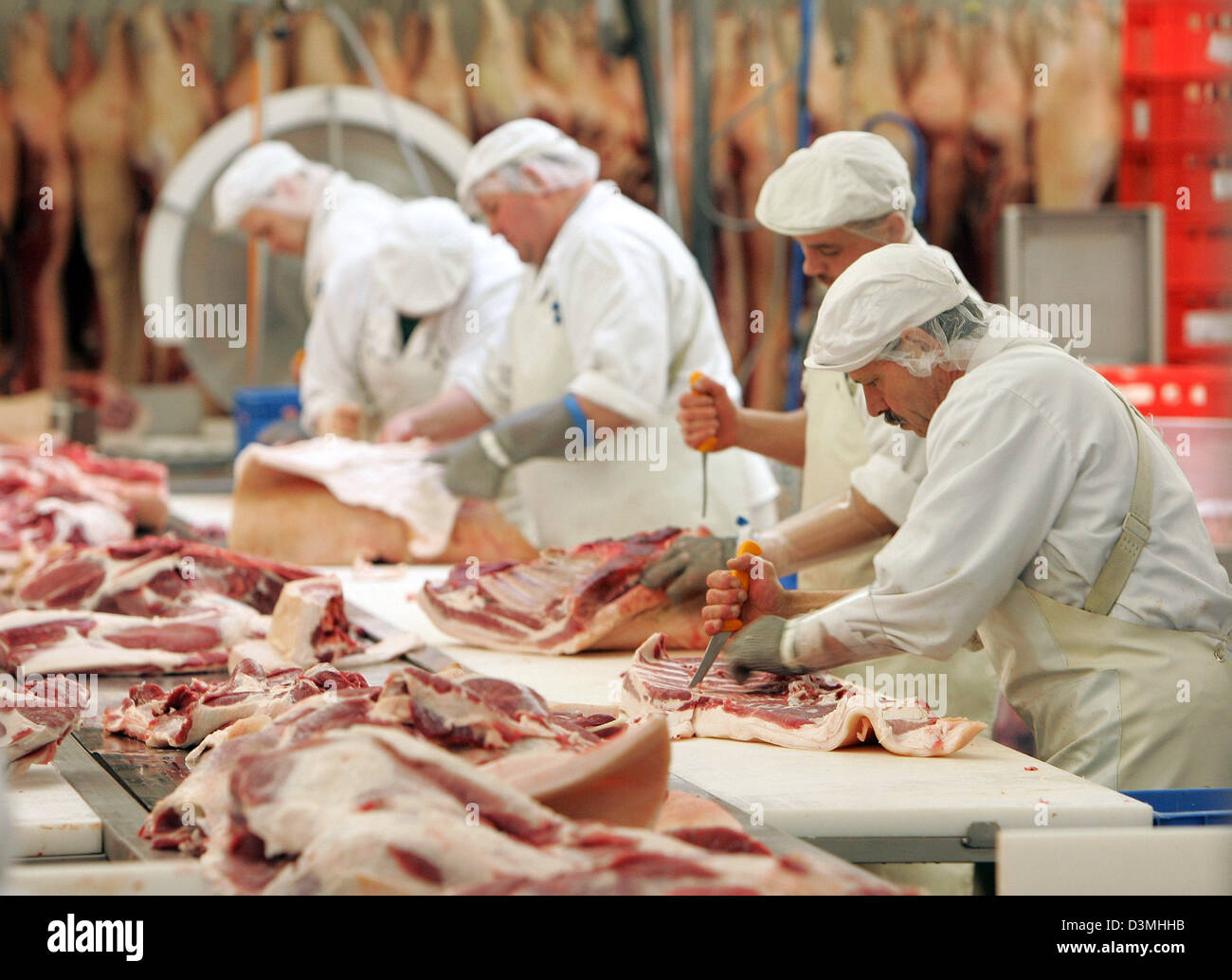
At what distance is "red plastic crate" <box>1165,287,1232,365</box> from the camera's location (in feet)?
24.2

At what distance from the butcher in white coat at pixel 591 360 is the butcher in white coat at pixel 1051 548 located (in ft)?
5.37

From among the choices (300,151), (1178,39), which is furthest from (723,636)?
(300,151)

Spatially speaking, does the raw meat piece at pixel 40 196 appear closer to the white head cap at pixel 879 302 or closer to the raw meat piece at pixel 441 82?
the raw meat piece at pixel 441 82

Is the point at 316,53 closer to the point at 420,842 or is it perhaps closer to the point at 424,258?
the point at 424,258

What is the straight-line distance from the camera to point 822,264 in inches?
127

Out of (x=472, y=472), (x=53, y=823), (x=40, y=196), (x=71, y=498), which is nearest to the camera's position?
(x=53, y=823)

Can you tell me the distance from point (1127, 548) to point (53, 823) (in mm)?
1601

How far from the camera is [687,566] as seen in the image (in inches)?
127

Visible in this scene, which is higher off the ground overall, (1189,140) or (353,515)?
(1189,140)

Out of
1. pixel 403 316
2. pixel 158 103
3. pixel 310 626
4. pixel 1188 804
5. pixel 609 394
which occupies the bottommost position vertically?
pixel 1188 804

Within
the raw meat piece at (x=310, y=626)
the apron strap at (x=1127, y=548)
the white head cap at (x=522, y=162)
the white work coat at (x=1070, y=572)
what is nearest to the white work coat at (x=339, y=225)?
the white head cap at (x=522, y=162)

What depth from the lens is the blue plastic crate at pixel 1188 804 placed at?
7.60 ft

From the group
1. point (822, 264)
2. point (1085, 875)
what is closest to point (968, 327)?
point (822, 264)

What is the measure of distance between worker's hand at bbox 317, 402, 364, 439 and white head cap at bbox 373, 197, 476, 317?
1.40 feet
